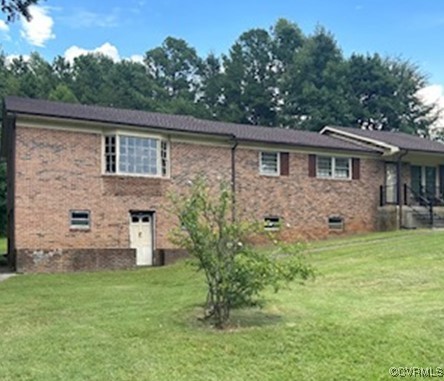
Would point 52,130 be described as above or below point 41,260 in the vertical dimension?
above

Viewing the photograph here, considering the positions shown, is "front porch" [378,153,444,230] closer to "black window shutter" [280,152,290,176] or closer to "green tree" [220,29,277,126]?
"black window shutter" [280,152,290,176]

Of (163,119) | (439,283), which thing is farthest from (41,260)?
(439,283)

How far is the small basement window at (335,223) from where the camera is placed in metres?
26.8

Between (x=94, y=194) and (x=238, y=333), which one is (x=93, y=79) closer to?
(x=94, y=194)

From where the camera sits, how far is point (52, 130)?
66.4 feet

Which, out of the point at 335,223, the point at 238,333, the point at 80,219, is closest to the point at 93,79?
the point at 335,223

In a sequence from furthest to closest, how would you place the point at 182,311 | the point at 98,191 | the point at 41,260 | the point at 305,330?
the point at 98,191 → the point at 41,260 → the point at 182,311 → the point at 305,330

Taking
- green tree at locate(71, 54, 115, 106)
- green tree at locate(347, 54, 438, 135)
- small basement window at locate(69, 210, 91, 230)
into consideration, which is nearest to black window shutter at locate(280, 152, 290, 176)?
small basement window at locate(69, 210, 91, 230)

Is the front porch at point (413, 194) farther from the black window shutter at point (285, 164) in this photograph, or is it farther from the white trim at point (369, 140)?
the black window shutter at point (285, 164)

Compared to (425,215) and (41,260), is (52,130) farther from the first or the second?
(425,215)

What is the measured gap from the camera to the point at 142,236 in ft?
72.3

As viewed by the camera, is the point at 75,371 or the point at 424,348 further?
the point at 424,348

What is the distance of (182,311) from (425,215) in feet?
68.9

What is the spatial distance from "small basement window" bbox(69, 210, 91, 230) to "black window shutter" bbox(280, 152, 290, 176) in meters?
8.90
